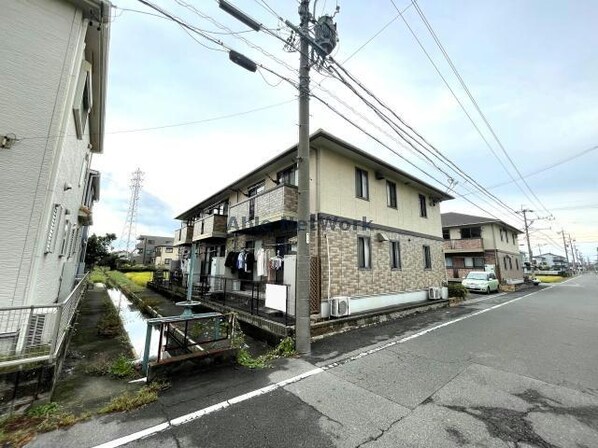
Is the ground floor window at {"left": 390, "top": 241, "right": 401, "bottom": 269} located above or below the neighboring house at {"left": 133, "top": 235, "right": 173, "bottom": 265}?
below

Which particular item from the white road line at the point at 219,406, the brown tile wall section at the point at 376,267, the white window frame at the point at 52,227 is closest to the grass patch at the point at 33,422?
the white road line at the point at 219,406

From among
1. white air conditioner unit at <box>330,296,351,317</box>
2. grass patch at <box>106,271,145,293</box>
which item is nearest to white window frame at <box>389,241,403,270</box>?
white air conditioner unit at <box>330,296,351,317</box>

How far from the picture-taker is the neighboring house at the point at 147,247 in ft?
225

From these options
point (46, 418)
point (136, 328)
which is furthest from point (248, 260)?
point (46, 418)

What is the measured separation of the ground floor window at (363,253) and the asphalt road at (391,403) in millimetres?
3901

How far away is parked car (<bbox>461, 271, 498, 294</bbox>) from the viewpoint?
788 inches

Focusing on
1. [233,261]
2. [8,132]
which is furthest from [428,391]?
[233,261]

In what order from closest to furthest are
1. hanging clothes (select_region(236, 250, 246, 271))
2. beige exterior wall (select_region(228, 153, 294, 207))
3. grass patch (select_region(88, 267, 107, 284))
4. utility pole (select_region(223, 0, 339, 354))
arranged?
utility pole (select_region(223, 0, 339, 354)), beige exterior wall (select_region(228, 153, 294, 207)), hanging clothes (select_region(236, 250, 246, 271)), grass patch (select_region(88, 267, 107, 284))

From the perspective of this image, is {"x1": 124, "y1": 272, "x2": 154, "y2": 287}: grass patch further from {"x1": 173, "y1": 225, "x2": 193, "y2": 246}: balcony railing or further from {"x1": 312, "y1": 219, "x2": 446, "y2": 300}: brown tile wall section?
{"x1": 312, "y1": 219, "x2": 446, "y2": 300}: brown tile wall section

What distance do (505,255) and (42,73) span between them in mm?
33478

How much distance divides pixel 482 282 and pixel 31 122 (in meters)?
25.2

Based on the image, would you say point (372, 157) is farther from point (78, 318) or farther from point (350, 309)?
point (78, 318)

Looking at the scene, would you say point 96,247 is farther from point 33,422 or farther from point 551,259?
point 551,259

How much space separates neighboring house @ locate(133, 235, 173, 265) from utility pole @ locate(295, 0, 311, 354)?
229 feet
